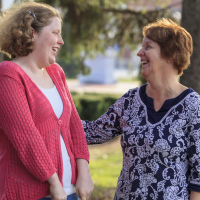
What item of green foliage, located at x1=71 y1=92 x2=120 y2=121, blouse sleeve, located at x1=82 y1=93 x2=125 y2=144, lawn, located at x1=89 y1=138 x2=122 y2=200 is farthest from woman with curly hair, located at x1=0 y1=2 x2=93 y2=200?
green foliage, located at x1=71 y1=92 x2=120 y2=121

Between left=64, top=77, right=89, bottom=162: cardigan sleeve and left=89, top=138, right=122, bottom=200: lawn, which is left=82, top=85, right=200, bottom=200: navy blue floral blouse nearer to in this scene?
left=64, top=77, right=89, bottom=162: cardigan sleeve

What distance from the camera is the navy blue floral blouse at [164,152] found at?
193 centimetres

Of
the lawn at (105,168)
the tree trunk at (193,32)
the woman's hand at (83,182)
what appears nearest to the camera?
the woman's hand at (83,182)

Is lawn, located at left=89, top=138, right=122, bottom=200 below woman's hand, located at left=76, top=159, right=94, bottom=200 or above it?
below

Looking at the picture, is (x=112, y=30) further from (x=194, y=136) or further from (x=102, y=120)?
(x=194, y=136)

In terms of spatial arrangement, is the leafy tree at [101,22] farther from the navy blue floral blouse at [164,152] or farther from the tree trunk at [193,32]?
the navy blue floral blouse at [164,152]

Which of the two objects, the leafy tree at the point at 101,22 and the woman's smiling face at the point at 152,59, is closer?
the woman's smiling face at the point at 152,59

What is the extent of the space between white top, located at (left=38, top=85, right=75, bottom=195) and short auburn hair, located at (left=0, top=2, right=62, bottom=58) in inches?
10.8

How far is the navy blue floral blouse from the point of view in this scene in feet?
6.32

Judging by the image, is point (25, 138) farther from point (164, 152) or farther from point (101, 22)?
point (101, 22)

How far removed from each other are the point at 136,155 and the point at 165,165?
0.68 ft

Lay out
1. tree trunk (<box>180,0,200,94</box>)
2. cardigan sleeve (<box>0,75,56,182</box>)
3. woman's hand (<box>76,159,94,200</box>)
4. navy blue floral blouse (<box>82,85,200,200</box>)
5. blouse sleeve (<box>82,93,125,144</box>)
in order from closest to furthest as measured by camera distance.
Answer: cardigan sleeve (<box>0,75,56,182</box>)
woman's hand (<box>76,159,94,200</box>)
navy blue floral blouse (<box>82,85,200,200</box>)
blouse sleeve (<box>82,93,125,144</box>)
tree trunk (<box>180,0,200,94</box>)

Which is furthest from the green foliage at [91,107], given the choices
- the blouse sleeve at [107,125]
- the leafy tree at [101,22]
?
the blouse sleeve at [107,125]

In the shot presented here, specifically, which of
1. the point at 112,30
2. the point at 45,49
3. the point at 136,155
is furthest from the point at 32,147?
the point at 112,30
